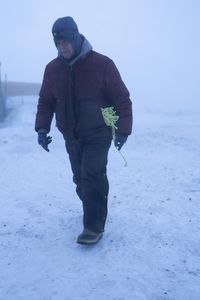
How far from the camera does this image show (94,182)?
401 centimetres

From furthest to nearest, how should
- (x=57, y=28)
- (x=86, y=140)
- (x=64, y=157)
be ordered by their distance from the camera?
(x=64, y=157), (x=86, y=140), (x=57, y=28)

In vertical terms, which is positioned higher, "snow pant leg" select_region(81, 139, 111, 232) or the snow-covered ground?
"snow pant leg" select_region(81, 139, 111, 232)

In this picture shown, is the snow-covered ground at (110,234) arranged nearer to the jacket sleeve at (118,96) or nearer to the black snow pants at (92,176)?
the black snow pants at (92,176)

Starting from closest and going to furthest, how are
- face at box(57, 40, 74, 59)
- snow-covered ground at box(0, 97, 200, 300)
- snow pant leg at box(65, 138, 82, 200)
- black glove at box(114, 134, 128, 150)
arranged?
snow-covered ground at box(0, 97, 200, 300) < face at box(57, 40, 74, 59) < black glove at box(114, 134, 128, 150) < snow pant leg at box(65, 138, 82, 200)

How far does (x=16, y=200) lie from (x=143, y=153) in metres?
3.68

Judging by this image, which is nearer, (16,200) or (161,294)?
(161,294)

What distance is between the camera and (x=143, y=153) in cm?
851

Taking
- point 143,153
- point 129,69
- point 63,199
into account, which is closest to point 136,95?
point 129,69

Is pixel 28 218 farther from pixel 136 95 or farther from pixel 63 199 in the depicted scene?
pixel 136 95

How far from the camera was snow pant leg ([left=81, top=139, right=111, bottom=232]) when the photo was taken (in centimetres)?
398

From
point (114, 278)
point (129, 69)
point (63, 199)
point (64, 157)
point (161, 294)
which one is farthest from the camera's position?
point (129, 69)

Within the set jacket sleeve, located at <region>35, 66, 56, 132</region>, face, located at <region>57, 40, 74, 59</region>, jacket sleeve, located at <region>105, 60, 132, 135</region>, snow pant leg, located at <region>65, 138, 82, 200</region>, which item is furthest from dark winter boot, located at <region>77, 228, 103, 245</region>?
face, located at <region>57, 40, 74, 59</region>

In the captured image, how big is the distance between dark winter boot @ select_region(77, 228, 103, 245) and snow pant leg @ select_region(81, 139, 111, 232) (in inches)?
1.9

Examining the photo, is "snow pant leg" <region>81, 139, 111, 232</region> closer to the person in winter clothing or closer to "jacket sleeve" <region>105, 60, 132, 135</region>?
the person in winter clothing
